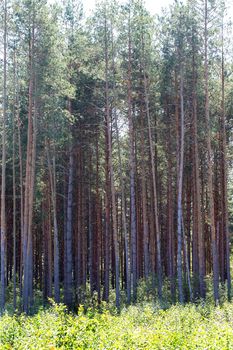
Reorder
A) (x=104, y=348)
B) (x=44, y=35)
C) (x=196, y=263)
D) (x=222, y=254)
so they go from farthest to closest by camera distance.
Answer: (x=222, y=254), (x=196, y=263), (x=44, y=35), (x=104, y=348)

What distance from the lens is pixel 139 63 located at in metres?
22.1

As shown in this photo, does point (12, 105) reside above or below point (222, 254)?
above

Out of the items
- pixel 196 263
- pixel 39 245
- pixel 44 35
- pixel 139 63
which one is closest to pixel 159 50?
pixel 139 63

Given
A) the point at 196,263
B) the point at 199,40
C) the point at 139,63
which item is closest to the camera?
the point at 199,40

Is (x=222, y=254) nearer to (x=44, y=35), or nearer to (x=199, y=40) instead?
(x=199, y=40)

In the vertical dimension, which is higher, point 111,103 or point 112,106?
point 111,103

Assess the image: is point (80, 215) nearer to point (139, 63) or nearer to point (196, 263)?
point (196, 263)

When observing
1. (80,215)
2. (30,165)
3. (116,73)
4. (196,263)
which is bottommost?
(196,263)

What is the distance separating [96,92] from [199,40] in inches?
192

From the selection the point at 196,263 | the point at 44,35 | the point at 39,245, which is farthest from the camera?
the point at 39,245

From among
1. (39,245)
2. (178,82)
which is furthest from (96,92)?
(39,245)

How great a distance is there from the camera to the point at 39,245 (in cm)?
3334

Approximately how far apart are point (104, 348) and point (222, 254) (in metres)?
21.0

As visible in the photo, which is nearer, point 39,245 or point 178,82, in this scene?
point 178,82
